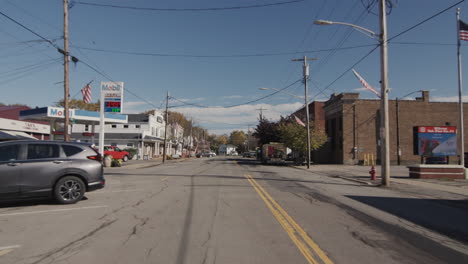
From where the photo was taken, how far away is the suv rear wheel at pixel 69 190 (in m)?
9.09

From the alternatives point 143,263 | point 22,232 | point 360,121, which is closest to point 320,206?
point 143,263

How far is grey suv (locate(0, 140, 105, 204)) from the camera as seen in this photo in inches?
335

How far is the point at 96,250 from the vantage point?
17.5ft

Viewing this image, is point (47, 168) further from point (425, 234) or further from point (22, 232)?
point (425, 234)

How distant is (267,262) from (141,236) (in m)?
2.48

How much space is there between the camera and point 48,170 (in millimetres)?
8883

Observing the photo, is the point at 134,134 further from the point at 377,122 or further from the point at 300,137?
the point at 377,122

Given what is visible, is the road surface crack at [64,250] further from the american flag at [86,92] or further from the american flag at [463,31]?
the american flag at [86,92]

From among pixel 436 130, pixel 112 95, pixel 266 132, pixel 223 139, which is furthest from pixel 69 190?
pixel 223 139

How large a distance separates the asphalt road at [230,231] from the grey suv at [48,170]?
1.52ft

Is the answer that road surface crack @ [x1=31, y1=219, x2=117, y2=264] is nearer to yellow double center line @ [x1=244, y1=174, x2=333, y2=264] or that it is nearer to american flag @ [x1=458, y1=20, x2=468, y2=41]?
yellow double center line @ [x1=244, y1=174, x2=333, y2=264]

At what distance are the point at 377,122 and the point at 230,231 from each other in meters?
36.9

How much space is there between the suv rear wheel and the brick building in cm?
3359

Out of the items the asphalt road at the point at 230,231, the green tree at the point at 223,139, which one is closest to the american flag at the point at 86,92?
the asphalt road at the point at 230,231
